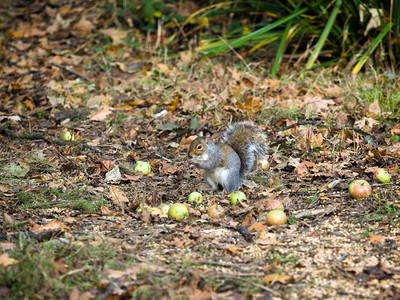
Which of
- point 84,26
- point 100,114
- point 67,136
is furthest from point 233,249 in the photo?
point 84,26

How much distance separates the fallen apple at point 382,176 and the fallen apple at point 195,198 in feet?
4.24

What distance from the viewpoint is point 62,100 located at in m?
6.41

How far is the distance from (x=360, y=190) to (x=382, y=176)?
0.36 m

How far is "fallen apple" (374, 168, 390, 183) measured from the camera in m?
4.07

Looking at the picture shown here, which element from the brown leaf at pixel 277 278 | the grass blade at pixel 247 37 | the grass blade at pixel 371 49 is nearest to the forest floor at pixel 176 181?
the brown leaf at pixel 277 278

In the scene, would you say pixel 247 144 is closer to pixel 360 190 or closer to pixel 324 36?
pixel 360 190

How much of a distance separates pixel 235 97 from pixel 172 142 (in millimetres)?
1025

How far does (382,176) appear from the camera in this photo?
13.3 ft

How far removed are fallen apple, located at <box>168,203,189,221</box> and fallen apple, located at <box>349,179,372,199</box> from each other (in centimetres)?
114

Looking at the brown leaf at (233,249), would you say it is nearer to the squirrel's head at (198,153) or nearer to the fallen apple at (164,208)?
the fallen apple at (164,208)

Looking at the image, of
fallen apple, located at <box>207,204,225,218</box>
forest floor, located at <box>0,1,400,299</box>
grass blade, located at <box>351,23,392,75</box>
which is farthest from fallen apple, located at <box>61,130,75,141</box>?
grass blade, located at <box>351,23,392,75</box>

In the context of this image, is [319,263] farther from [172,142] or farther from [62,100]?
[62,100]

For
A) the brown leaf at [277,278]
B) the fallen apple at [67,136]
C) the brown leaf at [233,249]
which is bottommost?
the fallen apple at [67,136]

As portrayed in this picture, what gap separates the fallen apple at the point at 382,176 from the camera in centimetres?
407
